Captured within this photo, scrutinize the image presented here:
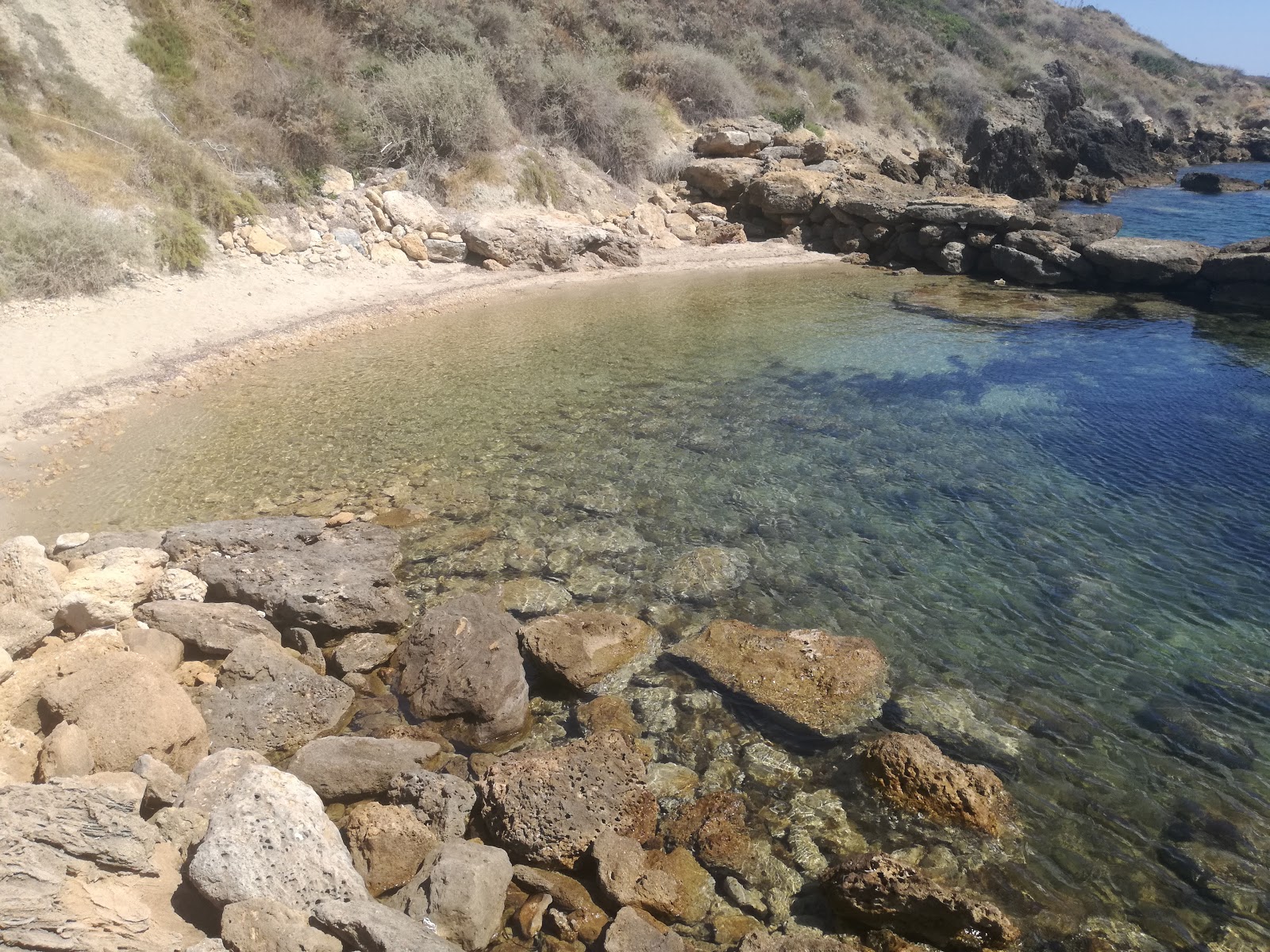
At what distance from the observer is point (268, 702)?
5199 millimetres

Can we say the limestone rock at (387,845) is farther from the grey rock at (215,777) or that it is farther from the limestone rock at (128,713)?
the limestone rock at (128,713)

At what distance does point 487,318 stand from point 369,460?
7.03 meters

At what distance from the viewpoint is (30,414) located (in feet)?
32.3

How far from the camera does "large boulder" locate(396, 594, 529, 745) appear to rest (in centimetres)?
518

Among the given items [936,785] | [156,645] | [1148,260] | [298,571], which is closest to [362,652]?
[298,571]

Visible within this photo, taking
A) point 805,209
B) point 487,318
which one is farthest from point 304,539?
point 805,209

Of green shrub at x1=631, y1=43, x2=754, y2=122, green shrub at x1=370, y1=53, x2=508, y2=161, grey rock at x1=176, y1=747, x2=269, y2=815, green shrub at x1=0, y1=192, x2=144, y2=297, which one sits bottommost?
grey rock at x1=176, y1=747, x2=269, y2=815

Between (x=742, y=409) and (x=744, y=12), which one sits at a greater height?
(x=744, y=12)

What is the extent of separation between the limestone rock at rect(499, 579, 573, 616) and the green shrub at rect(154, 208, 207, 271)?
11.1 meters

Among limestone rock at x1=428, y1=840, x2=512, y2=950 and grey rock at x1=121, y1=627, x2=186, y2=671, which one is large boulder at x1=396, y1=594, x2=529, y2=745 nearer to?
limestone rock at x1=428, y1=840, x2=512, y2=950

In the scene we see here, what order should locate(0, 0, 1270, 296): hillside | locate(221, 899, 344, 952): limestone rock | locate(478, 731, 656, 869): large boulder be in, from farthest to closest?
1. locate(0, 0, 1270, 296): hillside
2. locate(478, 731, 656, 869): large boulder
3. locate(221, 899, 344, 952): limestone rock

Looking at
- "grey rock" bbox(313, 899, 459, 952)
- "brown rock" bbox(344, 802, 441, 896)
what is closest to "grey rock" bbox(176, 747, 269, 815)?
"brown rock" bbox(344, 802, 441, 896)

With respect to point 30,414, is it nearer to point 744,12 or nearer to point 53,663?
point 53,663

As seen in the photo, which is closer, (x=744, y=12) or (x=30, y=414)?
(x=30, y=414)
